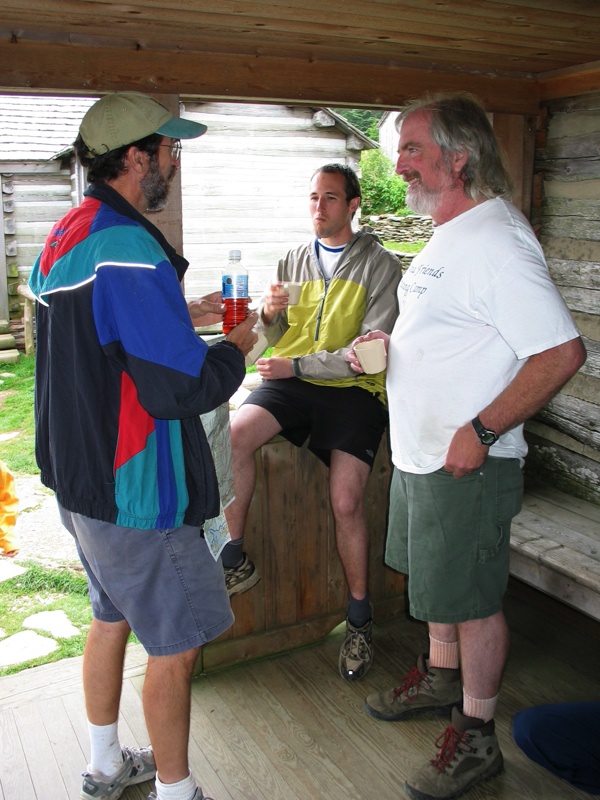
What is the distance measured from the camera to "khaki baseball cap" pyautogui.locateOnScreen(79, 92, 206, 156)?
1.96 metres

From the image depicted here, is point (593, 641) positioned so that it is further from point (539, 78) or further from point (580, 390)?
point (539, 78)

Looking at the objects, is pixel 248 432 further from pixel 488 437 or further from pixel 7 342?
pixel 7 342

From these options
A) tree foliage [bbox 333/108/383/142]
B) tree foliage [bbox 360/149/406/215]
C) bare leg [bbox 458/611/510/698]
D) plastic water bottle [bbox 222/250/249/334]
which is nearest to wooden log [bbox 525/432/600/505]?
bare leg [bbox 458/611/510/698]

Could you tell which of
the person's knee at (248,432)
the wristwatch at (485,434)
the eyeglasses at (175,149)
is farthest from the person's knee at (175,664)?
the eyeglasses at (175,149)

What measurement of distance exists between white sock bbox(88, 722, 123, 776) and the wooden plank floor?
148 mm

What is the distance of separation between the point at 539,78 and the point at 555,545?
7.37 ft

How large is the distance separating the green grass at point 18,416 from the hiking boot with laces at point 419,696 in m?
4.03

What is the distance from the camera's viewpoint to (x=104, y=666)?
2.25 metres

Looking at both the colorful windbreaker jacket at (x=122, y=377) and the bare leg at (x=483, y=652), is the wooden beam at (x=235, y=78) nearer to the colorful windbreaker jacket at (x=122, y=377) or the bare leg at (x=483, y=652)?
the colorful windbreaker jacket at (x=122, y=377)

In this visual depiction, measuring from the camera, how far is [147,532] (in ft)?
6.35

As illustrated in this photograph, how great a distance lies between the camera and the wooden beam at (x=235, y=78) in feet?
8.80

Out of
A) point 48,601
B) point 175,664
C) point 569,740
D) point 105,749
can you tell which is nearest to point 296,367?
point 175,664

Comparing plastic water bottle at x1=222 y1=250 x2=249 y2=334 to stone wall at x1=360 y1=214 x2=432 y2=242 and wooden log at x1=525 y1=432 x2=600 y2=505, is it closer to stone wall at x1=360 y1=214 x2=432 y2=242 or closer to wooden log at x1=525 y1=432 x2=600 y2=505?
wooden log at x1=525 y1=432 x2=600 y2=505

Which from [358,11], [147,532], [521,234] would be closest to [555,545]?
[521,234]
